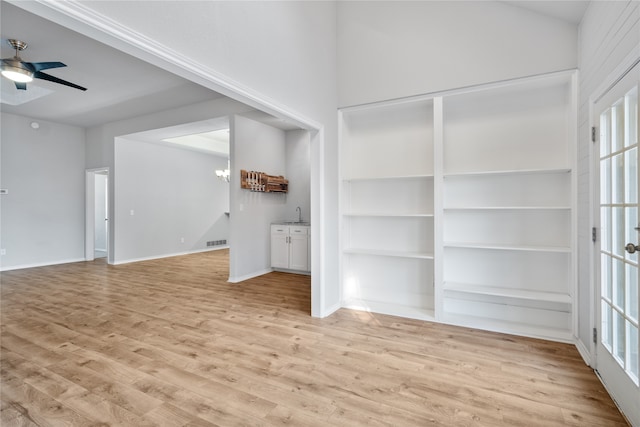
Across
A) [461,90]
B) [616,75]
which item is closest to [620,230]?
[616,75]

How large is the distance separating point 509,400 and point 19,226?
8550 mm

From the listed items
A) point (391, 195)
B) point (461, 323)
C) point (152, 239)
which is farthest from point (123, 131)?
point (461, 323)

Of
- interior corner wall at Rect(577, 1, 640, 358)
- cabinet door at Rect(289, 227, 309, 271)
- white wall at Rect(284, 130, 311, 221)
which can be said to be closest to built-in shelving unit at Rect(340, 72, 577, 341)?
interior corner wall at Rect(577, 1, 640, 358)

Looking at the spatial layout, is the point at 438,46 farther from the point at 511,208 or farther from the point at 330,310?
the point at 330,310

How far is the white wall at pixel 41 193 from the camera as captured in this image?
6.01 metres

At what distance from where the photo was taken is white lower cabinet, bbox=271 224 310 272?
5.60m

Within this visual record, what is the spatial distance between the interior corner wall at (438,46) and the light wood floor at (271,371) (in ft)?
8.52

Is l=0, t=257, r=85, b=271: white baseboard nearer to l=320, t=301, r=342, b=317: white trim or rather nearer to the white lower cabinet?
the white lower cabinet

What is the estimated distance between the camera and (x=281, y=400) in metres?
1.93

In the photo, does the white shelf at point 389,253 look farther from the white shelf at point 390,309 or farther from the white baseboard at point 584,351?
the white baseboard at point 584,351

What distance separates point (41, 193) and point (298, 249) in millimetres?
5809

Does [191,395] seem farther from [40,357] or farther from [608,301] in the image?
[608,301]

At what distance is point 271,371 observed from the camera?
227 centimetres

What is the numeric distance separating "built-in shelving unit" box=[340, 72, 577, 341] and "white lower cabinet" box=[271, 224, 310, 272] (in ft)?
5.63
